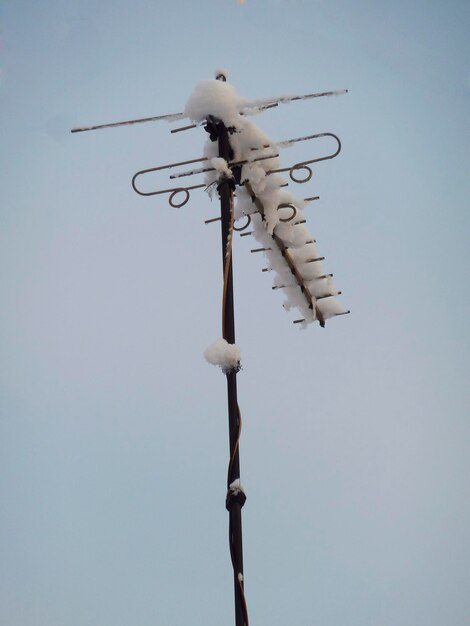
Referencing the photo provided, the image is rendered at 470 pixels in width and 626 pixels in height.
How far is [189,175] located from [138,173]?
28 centimetres

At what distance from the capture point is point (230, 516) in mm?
2611

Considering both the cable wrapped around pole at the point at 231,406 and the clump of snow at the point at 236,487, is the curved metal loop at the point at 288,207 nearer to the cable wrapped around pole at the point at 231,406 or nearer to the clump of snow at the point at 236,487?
the cable wrapped around pole at the point at 231,406

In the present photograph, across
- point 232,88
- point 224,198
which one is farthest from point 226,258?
point 232,88

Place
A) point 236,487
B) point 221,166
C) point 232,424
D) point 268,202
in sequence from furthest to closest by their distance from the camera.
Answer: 1. point 268,202
2. point 221,166
3. point 232,424
4. point 236,487

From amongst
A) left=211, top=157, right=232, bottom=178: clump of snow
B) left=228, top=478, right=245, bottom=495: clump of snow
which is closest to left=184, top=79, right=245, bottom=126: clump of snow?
left=211, top=157, right=232, bottom=178: clump of snow

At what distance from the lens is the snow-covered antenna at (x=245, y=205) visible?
9.09 feet

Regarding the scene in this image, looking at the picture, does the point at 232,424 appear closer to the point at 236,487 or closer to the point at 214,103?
the point at 236,487

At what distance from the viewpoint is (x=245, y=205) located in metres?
3.45

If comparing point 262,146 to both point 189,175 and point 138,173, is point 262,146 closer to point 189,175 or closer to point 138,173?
point 189,175

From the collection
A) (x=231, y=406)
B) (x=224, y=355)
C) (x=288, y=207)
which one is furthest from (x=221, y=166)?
(x=231, y=406)

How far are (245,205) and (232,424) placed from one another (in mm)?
1302

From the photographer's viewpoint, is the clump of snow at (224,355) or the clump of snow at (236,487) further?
the clump of snow at (224,355)

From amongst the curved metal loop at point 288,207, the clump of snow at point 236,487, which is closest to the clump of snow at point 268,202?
the curved metal loop at point 288,207

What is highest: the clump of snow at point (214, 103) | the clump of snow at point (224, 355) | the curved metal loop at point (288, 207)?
the clump of snow at point (214, 103)
